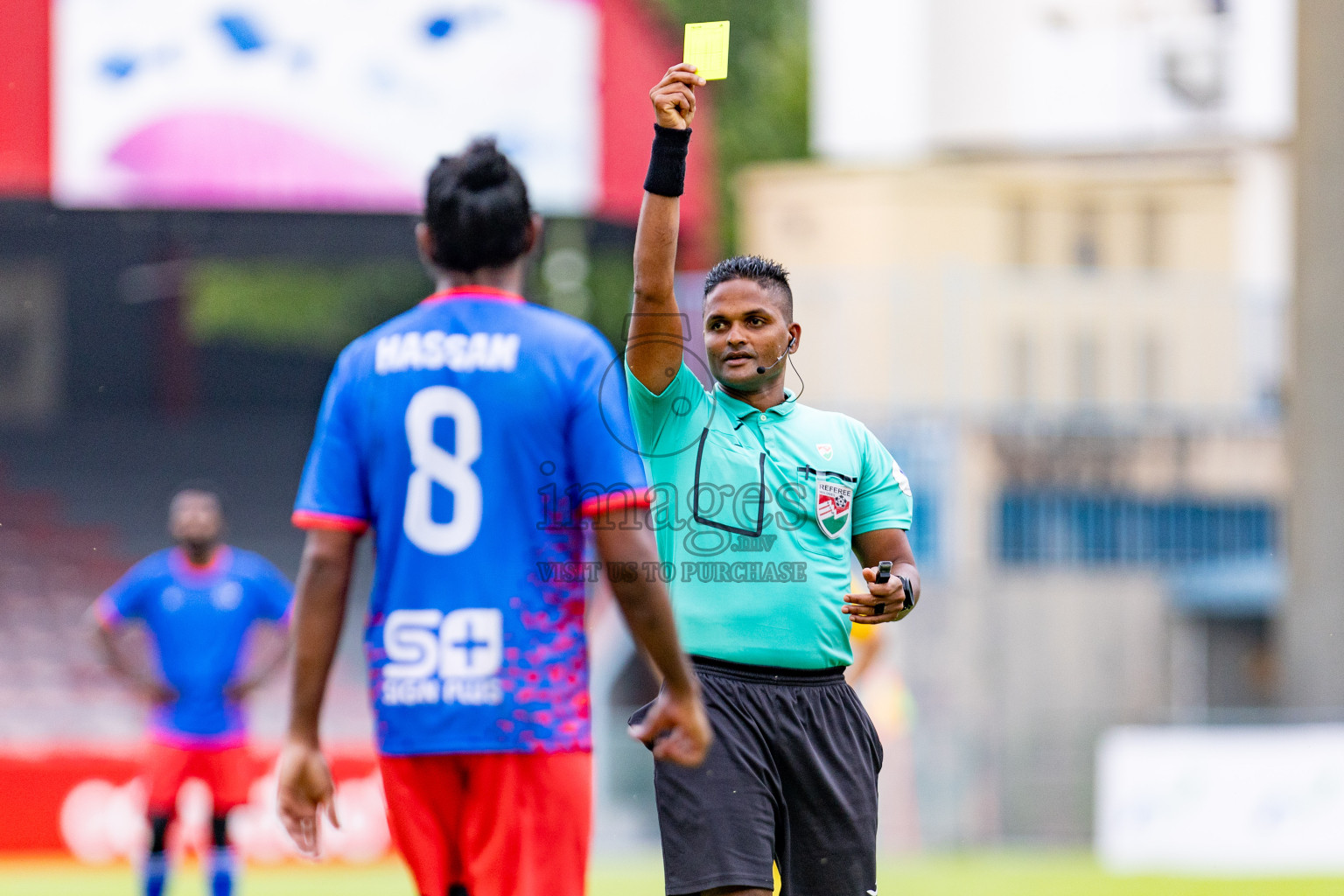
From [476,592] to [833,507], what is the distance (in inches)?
46.6

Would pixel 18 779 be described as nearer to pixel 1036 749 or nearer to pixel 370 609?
pixel 1036 749

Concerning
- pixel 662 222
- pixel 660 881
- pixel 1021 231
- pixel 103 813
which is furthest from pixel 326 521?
pixel 1021 231

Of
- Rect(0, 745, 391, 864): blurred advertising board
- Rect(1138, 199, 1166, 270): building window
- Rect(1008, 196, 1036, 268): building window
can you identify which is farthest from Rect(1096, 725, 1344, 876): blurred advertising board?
Rect(1138, 199, 1166, 270): building window

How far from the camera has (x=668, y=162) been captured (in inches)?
168

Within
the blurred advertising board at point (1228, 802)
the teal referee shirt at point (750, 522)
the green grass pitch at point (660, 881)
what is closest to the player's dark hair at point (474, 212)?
the teal referee shirt at point (750, 522)

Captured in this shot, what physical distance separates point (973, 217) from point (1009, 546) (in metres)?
5.76

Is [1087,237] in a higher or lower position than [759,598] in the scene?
higher

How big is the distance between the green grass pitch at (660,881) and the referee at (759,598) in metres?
8.21

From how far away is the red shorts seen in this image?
152 inches

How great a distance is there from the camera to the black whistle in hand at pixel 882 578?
177 inches

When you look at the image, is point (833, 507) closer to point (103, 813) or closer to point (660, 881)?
point (660, 881)

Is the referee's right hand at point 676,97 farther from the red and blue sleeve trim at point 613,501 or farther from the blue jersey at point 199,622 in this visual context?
the blue jersey at point 199,622

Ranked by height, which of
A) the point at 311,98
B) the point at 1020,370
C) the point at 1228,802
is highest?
the point at 311,98

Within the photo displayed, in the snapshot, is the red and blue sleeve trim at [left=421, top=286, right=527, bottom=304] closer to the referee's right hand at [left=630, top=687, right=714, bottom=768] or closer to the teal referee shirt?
the teal referee shirt
